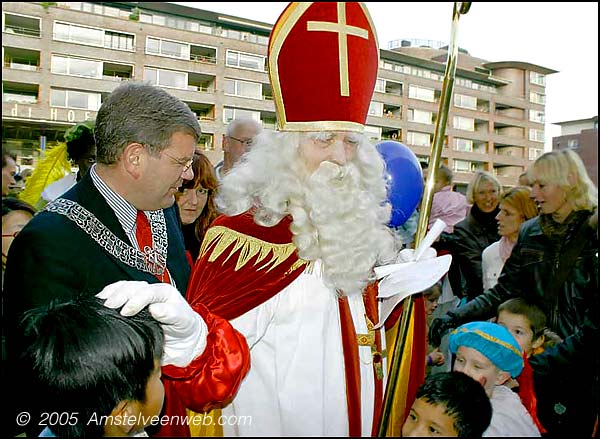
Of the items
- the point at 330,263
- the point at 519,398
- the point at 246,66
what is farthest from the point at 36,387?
the point at 246,66

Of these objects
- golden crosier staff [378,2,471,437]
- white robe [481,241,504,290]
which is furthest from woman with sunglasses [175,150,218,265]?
white robe [481,241,504,290]

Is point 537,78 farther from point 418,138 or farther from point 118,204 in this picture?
point 118,204

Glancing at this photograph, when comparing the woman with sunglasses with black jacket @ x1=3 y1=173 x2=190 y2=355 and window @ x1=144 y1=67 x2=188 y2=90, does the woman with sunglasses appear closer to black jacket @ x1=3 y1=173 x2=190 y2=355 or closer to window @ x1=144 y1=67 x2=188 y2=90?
window @ x1=144 y1=67 x2=188 y2=90

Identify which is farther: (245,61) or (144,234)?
(245,61)

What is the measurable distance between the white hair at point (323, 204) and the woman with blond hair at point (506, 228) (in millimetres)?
2191

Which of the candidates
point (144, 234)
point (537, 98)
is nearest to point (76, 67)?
point (144, 234)

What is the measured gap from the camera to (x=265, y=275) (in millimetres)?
2008

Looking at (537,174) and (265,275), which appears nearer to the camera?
(265,275)

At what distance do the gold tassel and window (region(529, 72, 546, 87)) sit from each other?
3.00m

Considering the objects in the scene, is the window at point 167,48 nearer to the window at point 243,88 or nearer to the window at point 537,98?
the window at point 243,88

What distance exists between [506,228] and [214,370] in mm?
3030

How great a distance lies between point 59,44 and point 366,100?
2.39m

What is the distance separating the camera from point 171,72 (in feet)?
11.6

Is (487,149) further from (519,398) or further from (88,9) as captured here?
(88,9)
